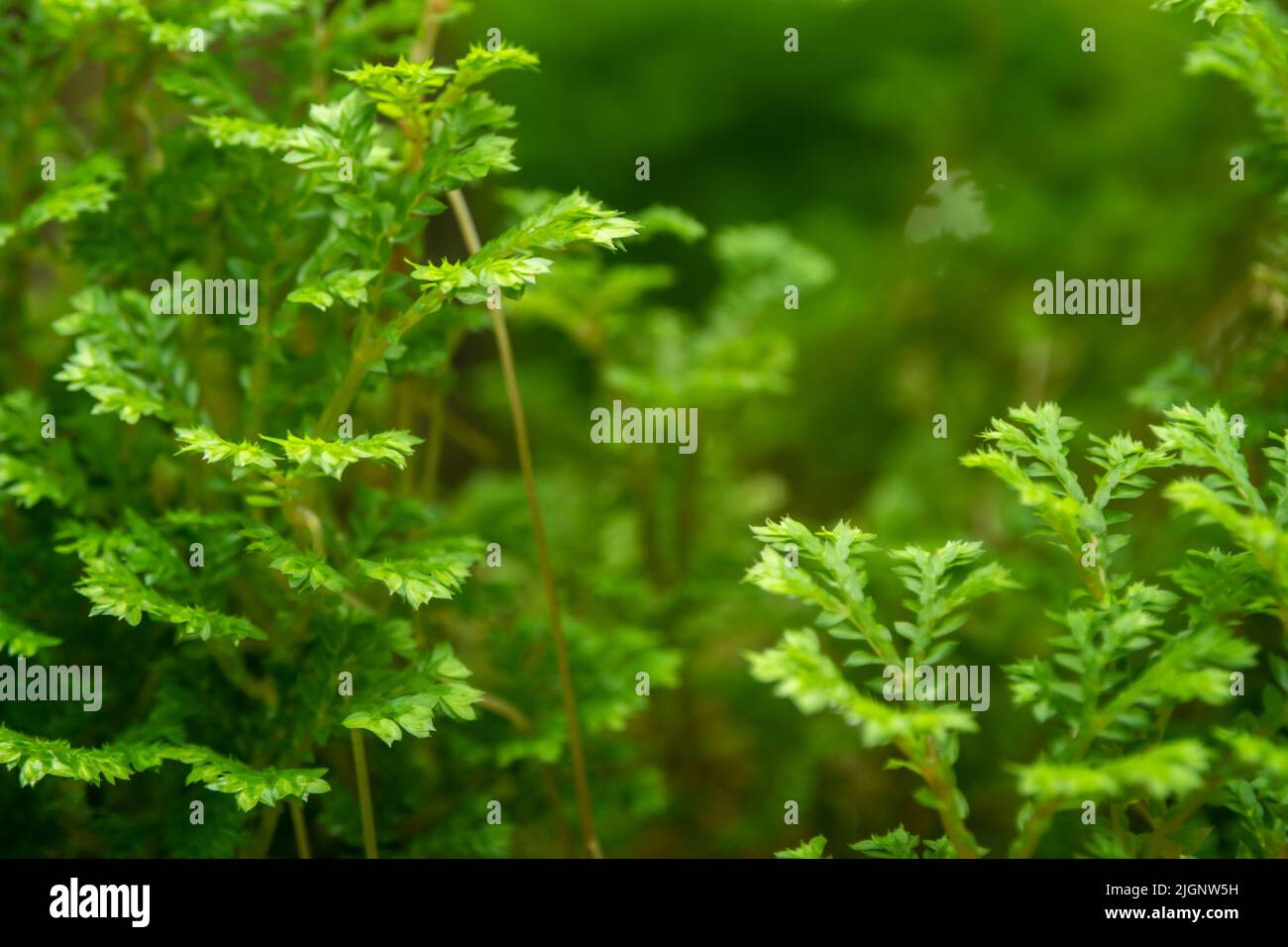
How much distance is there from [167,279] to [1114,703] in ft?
4.35

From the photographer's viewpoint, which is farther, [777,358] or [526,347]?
[526,347]

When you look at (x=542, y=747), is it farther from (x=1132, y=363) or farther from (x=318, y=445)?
(x=1132, y=363)

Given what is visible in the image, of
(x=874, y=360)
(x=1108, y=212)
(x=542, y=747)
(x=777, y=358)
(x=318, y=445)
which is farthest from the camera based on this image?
(x=874, y=360)

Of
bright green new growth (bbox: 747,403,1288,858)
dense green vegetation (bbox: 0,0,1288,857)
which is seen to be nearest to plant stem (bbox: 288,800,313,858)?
dense green vegetation (bbox: 0,0,1288,857)

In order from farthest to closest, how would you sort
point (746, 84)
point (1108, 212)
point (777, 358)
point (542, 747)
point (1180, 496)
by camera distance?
point (746, 84) → point (1108, 212) → point (777, 358) → point (542, 747) → point (1180, 496)

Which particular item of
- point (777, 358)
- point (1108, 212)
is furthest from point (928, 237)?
point (777, 358)

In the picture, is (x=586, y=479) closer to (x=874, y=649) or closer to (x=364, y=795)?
(x=364, y=795)

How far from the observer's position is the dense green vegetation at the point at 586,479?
1.12 meters

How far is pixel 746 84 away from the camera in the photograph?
3.25 m

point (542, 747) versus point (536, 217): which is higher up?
point (536, 217)

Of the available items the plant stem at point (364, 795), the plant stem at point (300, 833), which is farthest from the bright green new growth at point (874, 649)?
the plant stem at point (300, 833)

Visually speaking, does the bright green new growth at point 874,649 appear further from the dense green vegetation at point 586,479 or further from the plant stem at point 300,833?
the plant stem at point 300,833

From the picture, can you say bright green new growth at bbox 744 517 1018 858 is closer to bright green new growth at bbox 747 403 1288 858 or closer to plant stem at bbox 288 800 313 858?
bright green new growth at bbox 747 403 1288 858
